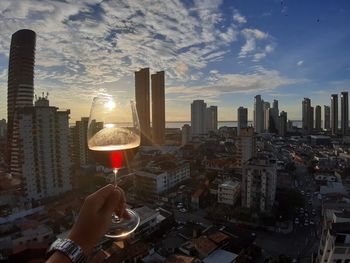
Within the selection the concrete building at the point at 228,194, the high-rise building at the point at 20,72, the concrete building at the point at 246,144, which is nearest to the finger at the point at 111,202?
the concrete building at the point at 228,194

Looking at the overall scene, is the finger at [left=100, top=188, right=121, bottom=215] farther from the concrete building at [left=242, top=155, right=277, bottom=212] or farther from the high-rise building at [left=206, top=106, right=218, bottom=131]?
the high-rise building at [left=206, top=106, right=218, bottom=131]

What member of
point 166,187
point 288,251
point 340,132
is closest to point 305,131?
point 340,132

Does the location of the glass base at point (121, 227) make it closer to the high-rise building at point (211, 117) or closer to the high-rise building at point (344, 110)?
the high-rise building at point (344, 110)

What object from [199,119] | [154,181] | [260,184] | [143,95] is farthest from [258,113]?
[260,184]

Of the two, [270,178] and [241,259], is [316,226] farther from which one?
[241,259]

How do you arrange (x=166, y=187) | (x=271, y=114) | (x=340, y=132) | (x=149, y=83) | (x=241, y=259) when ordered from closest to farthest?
1. (x=241, y=259)
2. (x=166, y=187)
3. (x=149, y=83)
4. (x=340, y=132)
5. (x=271, y=114)

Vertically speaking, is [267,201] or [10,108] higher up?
[10,108]

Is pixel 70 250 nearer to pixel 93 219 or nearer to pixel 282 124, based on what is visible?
pixel 93 219
